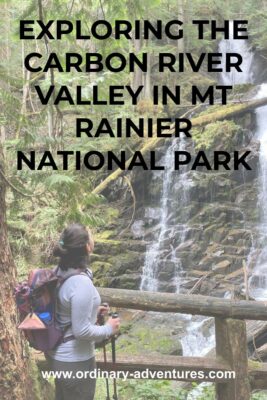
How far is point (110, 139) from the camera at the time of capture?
17828 mm

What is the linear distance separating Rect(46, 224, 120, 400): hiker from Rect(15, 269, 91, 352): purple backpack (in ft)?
0.12

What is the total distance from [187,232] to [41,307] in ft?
43.9

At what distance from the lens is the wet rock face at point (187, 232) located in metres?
14.5

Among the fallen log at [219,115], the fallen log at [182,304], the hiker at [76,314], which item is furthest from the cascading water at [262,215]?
the hiker at [76,314]

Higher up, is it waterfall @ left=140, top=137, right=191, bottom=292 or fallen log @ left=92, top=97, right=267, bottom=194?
fallen log @ left=92, top=97, right=267, bottom=194

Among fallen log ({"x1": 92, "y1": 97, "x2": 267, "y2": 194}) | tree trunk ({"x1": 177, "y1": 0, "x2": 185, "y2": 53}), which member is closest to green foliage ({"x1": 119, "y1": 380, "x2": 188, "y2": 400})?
fallen log ({"x1": 92, "y1": 97, "x2": 267, "y2": 194})

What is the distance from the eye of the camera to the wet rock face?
571 inches

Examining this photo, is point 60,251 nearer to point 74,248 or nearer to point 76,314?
point 74,248

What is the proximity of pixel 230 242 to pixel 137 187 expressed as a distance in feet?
13.9

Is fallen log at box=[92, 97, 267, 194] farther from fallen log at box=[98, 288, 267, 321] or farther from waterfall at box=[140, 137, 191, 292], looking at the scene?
fallen log at box=[98, 288, 267, 321]

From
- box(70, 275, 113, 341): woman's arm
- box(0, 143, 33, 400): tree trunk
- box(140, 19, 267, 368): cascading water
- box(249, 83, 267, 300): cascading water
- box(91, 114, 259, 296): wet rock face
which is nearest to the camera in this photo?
box(70, 275, 113, 341): woman's arm

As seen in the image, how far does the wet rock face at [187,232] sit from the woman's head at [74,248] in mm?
11033

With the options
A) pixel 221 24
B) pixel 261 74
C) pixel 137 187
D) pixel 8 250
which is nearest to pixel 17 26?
pixel 8 250

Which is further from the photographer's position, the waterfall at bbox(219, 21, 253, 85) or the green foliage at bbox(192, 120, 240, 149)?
the waterfall at bbox(219, 21, 253, 85)
